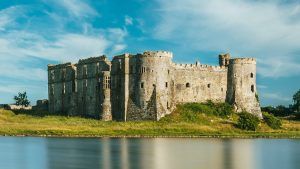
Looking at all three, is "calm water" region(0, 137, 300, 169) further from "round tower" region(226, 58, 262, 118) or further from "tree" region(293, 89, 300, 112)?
"tree" region(293, 89, 300, 112)

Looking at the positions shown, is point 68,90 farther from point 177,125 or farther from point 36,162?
point 36,162

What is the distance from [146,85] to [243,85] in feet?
53.7

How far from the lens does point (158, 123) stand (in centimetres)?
8081

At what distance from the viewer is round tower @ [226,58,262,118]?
299 feet

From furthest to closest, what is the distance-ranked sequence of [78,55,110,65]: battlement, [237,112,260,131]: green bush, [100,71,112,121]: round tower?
[78,55,110,65]: battlement < [100,71,112,121]: round tower < [237,112,260,131]: green bush

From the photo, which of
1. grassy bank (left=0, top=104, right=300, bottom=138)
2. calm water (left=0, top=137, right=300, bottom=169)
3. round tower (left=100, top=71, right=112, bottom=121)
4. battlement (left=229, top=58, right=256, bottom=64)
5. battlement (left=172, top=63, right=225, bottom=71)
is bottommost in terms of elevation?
calm water (left=0, top=137, right=300, bottom=169)

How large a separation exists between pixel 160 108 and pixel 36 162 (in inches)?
1630

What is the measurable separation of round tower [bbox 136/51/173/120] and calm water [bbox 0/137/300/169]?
72.0ft

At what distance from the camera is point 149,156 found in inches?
1917

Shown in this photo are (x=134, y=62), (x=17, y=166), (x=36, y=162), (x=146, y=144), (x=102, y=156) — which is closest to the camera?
(x=17, y=166)

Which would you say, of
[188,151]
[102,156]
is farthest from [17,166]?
[188,151]

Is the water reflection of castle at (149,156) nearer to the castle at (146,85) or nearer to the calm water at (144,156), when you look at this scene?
the calm water at (144,156)

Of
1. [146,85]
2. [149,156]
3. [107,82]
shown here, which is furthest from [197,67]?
[149,156]

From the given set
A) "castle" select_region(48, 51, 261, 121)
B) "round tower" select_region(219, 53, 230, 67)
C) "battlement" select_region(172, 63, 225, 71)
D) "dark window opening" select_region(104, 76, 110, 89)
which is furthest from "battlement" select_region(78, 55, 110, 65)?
"round tower" select_region(219, 53, 230, 67)
